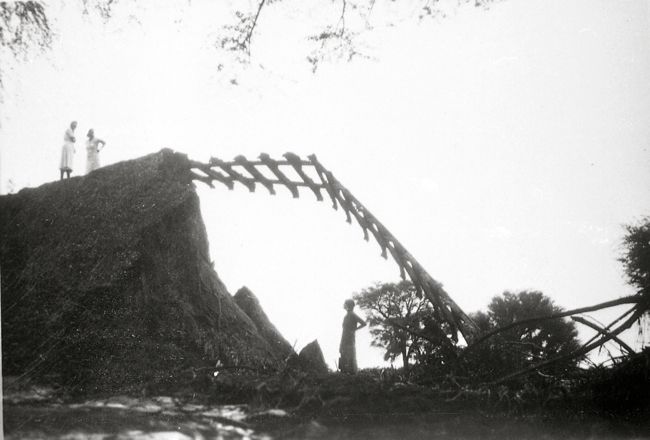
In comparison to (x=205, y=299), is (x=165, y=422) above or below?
below

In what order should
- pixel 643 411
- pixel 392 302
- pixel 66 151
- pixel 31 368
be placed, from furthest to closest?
pixel 392 302 → pixel 66 151 → pixel 31 368 → pixel 643 411

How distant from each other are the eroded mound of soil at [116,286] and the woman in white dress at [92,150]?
3598 millimetres

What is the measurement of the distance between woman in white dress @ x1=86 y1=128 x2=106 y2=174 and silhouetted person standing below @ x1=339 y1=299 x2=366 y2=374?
6.95 m

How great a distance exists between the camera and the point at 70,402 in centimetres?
256

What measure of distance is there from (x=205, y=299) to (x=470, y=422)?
3362mm

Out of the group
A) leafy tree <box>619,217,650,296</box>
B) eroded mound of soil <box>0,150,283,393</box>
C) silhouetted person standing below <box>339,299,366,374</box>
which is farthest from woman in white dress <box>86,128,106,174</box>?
leafy tree <box>619,217,650,296</box>

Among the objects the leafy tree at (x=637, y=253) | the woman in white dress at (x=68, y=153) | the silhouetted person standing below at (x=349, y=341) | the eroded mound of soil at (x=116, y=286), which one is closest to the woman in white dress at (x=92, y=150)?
the woman in white dress at (x=68, y=153)

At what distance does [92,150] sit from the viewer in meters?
8.72

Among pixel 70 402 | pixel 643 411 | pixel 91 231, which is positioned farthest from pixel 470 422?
pixel 91 231

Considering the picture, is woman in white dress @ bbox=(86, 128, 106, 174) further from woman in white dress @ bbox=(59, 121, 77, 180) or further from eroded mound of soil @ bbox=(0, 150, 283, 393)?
eroded mound of soil @ bbox=(0, 150, 283, 393)

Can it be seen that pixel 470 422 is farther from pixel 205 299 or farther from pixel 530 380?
pixel 205 299

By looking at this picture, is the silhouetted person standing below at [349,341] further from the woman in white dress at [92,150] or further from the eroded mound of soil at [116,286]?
the woman in white dress at [92,150]

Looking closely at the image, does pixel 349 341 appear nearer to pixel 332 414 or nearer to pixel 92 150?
pixel 332 414

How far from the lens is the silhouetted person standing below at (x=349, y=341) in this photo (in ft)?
19.7
